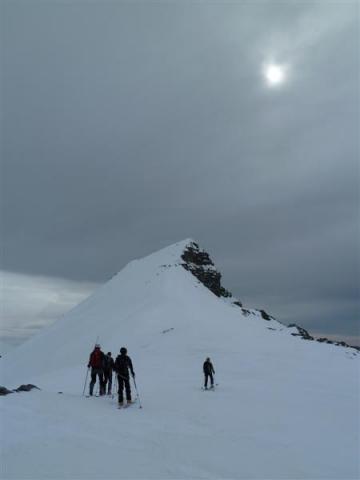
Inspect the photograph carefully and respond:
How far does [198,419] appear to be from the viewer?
13.1 metres

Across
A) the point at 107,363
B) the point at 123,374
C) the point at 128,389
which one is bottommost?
the point at 128,389

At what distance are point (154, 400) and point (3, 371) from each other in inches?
1591

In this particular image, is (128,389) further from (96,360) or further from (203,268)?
(203,268)

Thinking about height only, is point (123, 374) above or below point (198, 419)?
above

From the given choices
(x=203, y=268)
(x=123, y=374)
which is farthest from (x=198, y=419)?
(x=203, y=268)

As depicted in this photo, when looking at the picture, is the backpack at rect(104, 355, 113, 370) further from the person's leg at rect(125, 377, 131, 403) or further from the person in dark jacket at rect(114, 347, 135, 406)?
the person's leg at rect(125, 377, 131, 403)

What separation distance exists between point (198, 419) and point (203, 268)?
5737 cm

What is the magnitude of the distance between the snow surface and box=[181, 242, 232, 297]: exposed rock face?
27.9 meters

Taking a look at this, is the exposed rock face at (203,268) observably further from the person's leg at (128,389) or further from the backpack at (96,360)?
the person's leg at (128,389)

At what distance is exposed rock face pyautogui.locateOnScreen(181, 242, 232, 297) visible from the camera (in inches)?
2672

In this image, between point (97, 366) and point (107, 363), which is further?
point (107, 363)

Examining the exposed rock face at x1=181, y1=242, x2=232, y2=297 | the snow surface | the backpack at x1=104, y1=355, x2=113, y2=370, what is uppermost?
the exposed rock face at x1=181, y1=242, x2=232, y2=297

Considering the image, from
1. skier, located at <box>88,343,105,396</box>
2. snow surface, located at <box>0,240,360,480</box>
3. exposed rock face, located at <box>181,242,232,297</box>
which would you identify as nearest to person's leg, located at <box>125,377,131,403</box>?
snow surface, located at <box>0,240,360,480</box>

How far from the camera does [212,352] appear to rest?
3441 cm
